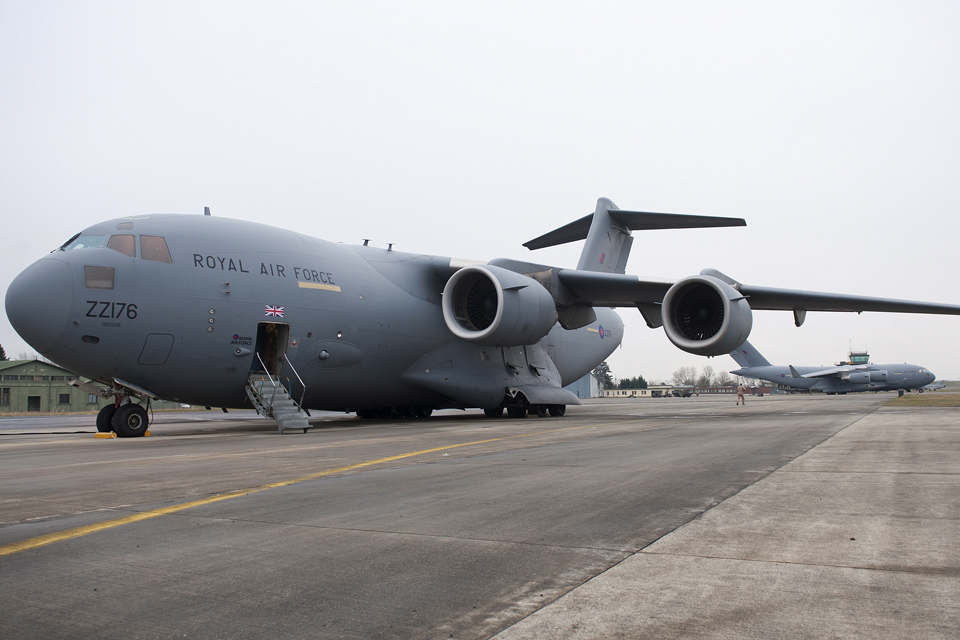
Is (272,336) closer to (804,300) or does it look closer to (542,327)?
(542,327)

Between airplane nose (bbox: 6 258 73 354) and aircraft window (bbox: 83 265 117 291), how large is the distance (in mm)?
254

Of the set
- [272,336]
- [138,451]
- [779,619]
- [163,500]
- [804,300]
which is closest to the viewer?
[779,619]

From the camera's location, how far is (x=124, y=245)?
12523 millimetres

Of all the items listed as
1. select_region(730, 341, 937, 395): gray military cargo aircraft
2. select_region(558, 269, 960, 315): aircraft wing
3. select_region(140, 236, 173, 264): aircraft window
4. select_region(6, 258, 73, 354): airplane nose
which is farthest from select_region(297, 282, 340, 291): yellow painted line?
select_region(730, 341, 937, 395): gray military cargo aircraft

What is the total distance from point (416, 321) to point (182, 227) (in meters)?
5.92

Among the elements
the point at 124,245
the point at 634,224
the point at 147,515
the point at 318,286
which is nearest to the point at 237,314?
the point at 318,286

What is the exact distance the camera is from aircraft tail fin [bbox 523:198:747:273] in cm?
2114

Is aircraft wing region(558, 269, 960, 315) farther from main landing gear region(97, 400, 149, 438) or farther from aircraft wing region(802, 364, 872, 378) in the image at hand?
aircraft wing region(802, 364, 872, 378)

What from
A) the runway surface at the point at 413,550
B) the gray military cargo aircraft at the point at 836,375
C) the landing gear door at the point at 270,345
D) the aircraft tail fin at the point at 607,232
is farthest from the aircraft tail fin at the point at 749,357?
the runway surface at the point at 413,550

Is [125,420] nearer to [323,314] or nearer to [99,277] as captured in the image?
[99,277]

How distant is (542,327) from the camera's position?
56.4 ft

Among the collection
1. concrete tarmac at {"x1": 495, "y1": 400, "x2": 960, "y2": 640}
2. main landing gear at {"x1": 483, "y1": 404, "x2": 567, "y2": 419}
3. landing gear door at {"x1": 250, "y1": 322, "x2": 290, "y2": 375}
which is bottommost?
main landing gear at {"x1": 483, "y1": 404, "x2": 567, "y2": 419}

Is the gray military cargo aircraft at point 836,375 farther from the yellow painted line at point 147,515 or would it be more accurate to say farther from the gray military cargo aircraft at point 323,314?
the yellow painted line at point 147,515

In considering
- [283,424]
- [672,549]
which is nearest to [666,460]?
[672,549]
